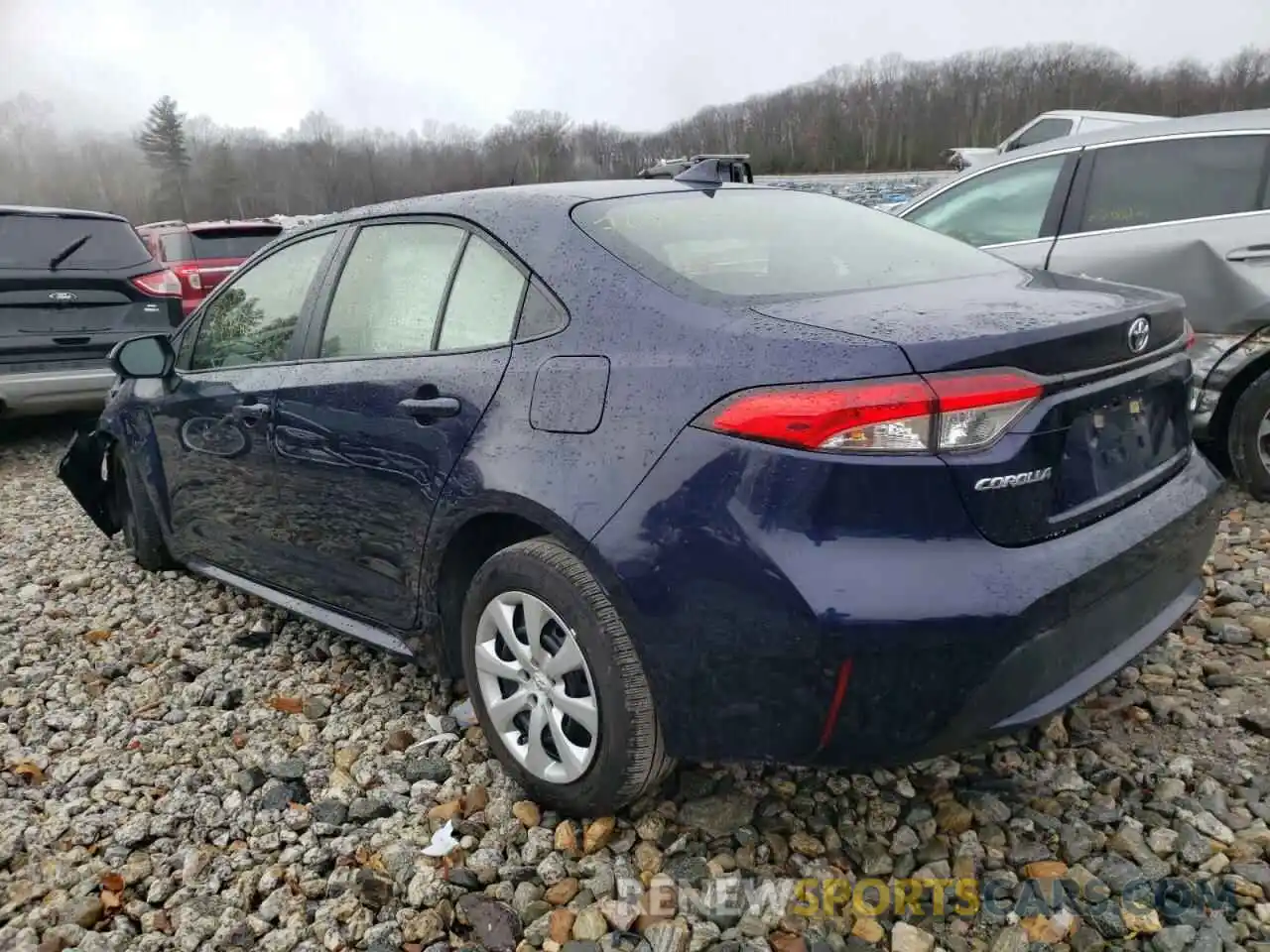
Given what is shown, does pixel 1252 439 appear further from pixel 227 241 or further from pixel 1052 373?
pixel 227 241

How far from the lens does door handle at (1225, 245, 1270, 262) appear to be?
391 cm

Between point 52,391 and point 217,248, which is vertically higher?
point 217,248

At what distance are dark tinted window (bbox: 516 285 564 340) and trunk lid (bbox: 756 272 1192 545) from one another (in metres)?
0.52

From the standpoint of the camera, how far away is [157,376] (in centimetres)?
370

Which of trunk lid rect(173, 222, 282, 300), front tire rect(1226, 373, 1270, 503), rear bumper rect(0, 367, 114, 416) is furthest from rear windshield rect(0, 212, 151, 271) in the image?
front tire rect(1226, 373, 1270, 503)

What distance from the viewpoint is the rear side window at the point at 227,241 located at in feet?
33.7

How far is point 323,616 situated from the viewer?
3.03 meters

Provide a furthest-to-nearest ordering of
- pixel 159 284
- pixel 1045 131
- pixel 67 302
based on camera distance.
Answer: pixel 1045 131
pixel 159 284
pixel 67 302

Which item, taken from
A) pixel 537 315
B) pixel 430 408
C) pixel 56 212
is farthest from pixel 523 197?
pixel 56 212

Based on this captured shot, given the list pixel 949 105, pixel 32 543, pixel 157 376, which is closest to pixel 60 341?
pixel 32 543

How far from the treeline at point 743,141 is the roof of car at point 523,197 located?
117ft

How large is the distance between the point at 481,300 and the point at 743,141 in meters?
51.2

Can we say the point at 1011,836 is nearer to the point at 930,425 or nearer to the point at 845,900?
the point at 845,900

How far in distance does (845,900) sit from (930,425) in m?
1.06
